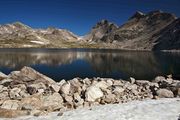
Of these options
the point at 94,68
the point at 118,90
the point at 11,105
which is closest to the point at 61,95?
the point at 11,105

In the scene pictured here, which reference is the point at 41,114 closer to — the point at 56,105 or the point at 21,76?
the point at 56,105

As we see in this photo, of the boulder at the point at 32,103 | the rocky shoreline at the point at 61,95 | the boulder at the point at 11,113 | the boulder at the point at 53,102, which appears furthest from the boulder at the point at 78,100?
the boulder at the point at 11,113

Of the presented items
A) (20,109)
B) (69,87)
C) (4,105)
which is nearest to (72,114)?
(20,109)

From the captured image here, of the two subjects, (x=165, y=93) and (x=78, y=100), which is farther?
(x=165, y=93)

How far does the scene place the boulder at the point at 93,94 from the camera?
99.5 ft

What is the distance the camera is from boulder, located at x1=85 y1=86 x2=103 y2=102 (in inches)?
1193

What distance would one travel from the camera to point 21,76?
39875mm

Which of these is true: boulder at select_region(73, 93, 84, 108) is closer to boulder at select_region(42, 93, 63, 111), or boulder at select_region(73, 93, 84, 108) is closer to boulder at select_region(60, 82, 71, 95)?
boulder at select_region(60, 82, 71, 95)

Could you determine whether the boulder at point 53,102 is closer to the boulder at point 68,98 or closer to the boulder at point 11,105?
the boulder at point 68,98

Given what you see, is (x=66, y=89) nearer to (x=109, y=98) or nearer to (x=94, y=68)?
(x=109, y=98)

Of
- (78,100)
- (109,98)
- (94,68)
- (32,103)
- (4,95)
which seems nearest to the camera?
(32,103)

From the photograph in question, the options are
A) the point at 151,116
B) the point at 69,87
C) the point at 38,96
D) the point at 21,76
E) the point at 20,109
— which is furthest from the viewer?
the point at 21,76

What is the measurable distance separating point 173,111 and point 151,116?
2.38m

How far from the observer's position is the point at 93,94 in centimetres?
3091
